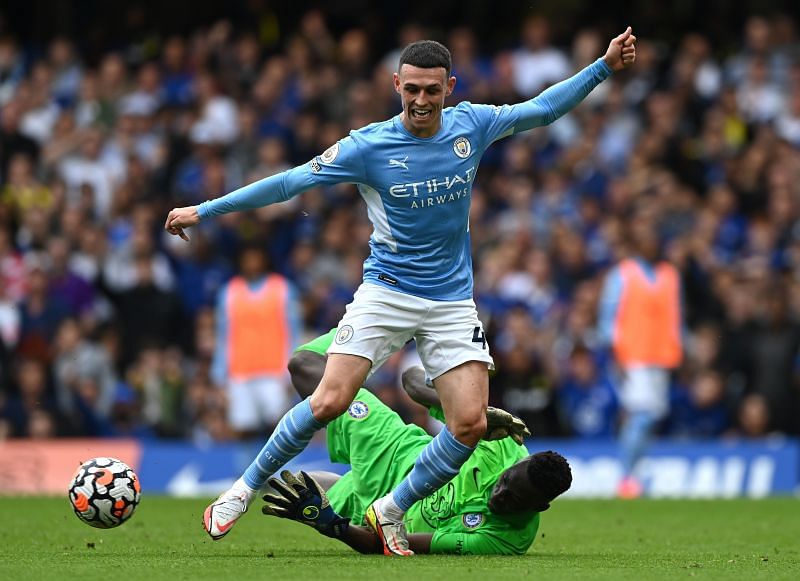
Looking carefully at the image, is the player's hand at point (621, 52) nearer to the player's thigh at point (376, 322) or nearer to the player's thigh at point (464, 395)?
the player's thigh at point (376, 322)

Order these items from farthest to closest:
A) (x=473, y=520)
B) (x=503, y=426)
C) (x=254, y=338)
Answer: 1. (x=254, y=338)
2. (x=503, y=426)
3. (x=473, y=520)

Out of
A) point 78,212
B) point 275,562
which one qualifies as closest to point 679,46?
point 78,212

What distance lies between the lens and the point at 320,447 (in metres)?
15.2

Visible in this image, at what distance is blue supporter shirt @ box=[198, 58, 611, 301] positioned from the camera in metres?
8.05

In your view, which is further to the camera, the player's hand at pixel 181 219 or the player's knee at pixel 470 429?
the player's knee at pixel 470 429

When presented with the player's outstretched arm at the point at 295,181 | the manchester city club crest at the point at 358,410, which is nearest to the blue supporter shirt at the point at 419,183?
the player's outstretched arm at the point at 295,181

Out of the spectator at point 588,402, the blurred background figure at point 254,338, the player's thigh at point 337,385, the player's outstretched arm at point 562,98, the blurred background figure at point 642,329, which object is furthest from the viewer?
the spectator at point 588,402

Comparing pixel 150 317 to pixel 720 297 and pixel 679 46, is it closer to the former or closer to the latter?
pixel 720 297

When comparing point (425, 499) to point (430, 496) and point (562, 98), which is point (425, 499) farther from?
point (562, 98)

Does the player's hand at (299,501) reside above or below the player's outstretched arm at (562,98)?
below

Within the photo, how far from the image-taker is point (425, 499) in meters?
8.50

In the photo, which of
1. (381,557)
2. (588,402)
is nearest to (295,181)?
(381,557)

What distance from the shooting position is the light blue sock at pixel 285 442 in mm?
8031

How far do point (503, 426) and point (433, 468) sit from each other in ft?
1.71
